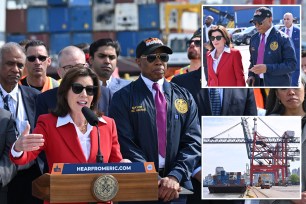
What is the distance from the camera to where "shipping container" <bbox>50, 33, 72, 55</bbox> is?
214 feet

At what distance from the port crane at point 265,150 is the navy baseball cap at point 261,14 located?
81 centimetres

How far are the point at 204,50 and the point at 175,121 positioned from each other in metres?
0.61

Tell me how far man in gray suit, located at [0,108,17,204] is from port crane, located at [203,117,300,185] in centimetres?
146

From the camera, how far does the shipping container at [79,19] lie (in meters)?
67.5

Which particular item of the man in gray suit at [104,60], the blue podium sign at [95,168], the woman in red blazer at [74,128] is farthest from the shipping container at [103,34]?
the blue podium sign at [95,168]

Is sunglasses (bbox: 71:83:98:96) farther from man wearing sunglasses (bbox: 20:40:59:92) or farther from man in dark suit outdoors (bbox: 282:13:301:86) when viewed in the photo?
man wearing sunglasses (bbox: 20:40:59:92)

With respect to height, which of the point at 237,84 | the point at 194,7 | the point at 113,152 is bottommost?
the point at 113,152

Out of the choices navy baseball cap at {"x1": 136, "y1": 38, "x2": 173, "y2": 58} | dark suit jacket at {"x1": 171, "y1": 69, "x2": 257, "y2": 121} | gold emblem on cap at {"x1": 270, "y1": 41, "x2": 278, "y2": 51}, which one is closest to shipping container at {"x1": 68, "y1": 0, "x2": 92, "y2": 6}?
dark suit jacket at {"x1": 171, "y1": 69, "x2": 257, "y2": 121}

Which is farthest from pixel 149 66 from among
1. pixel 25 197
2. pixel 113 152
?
pixel 25 197

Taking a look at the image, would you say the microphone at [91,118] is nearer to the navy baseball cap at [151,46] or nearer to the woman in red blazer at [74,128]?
the woman in red blazer at [74,128]

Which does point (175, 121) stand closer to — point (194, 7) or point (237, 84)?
point (237, 84)

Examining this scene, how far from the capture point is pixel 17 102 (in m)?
6.78

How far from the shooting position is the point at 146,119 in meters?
6.45

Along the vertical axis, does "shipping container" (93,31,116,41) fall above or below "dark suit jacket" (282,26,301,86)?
above
